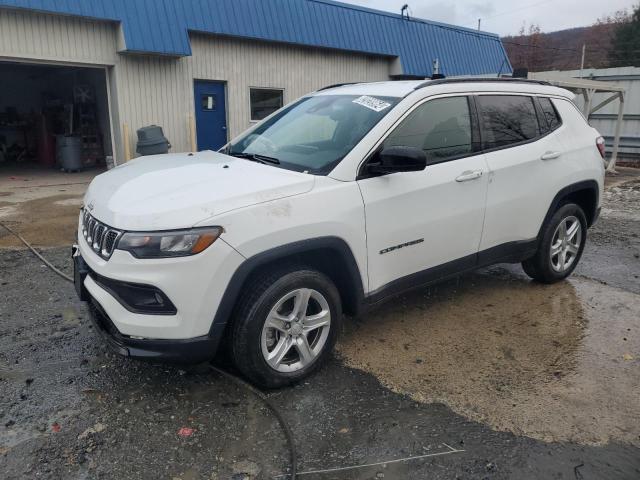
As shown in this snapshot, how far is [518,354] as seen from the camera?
3.75 metres

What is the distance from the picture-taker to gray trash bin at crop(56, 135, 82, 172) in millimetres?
14047

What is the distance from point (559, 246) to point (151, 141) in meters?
8.97

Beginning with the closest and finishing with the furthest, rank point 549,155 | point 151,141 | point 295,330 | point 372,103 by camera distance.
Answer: point 295,330
point 372,103
point 549,155
point 151,141

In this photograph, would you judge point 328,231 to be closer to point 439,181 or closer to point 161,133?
point 439,181

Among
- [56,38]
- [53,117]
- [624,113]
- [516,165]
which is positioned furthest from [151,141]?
[624,113]

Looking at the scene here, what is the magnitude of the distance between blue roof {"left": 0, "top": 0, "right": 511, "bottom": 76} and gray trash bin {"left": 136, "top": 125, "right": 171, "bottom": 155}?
64.7 inches

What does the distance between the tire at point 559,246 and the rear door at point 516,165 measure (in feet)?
0.82

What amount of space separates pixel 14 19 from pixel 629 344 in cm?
1118

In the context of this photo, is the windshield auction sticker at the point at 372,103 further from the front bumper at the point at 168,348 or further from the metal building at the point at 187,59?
the metal building at the point at 187,59

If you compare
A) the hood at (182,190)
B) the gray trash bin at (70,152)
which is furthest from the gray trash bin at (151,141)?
the hood at (182,190)

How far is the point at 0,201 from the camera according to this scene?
370 inches

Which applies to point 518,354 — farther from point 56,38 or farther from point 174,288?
point 56,38

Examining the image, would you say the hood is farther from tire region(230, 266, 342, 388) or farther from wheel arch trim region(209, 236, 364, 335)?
tire region(230, 266, 342, 388)

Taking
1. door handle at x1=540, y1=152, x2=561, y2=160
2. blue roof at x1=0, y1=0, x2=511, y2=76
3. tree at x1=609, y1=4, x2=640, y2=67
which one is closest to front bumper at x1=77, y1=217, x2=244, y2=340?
door handle at x1=540, y1=152, x2=561, y2=160
